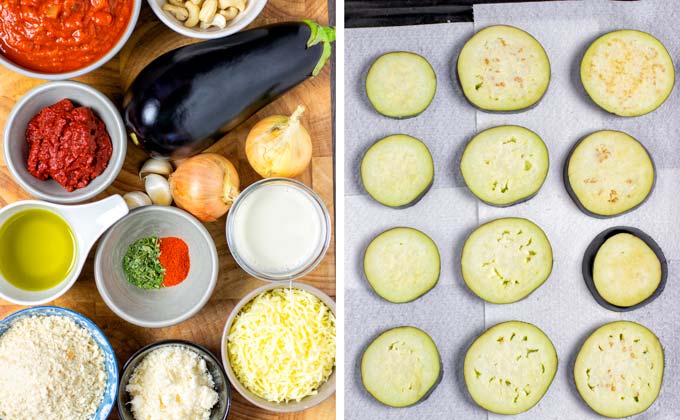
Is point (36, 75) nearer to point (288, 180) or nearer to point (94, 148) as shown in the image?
point (94, 148)

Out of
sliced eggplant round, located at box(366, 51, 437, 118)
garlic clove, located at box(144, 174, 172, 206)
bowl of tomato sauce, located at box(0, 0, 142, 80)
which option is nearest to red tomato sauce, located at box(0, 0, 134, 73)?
bowl of tomato sauce, located at box(0, 0, 142, 80)

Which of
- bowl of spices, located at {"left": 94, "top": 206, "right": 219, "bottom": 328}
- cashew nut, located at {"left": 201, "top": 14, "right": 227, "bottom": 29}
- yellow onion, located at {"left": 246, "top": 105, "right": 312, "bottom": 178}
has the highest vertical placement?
cashew nut, located at {"left": 201, "top": 14, "right": 227, "bottom": 29}

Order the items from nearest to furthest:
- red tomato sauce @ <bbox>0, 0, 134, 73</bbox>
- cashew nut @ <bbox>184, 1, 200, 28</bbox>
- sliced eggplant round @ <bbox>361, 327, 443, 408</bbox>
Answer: sliced eggplant round @ <bbox>361, 327, 443, 408</bbox> → red tomato sauce @ <bbox>0, 0, 134, 73</bbox> → cashew nut @ <bbox>184, 1, 200, 28</bbox>

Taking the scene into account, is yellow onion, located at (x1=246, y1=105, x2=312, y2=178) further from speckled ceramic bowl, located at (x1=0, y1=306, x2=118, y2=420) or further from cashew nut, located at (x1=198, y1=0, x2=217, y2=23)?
speckled ceramic bowl, located at (x1=0, y1=306, x2=118, y2=420)

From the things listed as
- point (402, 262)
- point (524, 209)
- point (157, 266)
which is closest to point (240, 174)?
point (157, 266)

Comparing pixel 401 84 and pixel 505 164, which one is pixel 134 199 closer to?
pixel 401 84

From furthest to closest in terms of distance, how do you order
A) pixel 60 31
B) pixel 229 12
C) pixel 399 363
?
pixel 229 12, pixel 60 31, pixel 399 363
